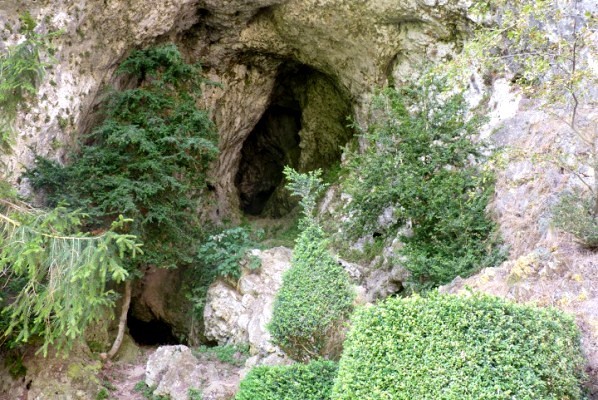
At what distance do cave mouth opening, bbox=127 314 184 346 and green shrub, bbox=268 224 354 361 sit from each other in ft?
22.6

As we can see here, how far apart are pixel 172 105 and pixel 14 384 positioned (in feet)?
20.0

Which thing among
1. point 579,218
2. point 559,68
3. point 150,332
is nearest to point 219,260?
point 150,332

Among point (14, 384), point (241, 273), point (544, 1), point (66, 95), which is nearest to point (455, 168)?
point (544, 1)

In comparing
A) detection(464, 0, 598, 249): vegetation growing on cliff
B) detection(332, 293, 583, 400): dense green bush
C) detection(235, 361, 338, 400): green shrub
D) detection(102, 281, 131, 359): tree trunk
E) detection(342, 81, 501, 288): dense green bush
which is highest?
detection(464, 0, 598, 249): vegetation growing on cliff

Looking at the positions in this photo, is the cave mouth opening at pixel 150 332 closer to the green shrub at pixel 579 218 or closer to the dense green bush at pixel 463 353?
the dense green bush at pixel 463 353

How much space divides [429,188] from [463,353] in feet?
14.3

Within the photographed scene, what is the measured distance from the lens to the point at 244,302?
10.2 m

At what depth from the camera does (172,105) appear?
10.7 m

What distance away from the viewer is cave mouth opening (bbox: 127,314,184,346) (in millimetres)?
12562

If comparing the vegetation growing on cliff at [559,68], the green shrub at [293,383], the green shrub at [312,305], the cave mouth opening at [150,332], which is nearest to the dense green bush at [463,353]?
the green shrub at [293,383]

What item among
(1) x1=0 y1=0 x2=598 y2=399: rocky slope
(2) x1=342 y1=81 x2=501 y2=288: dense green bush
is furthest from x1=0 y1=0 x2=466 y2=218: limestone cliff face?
(2) x1=342 y1=81 x2=501 y2=288: dense green bush

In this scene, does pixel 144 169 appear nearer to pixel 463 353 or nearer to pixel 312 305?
pixel 312 305

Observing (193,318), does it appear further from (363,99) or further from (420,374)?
(420,374)

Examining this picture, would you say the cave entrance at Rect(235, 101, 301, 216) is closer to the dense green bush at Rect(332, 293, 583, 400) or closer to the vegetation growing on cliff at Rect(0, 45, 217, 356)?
the vegetation growing on cliff at Rect(0, 45, 217, 356)
